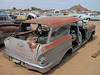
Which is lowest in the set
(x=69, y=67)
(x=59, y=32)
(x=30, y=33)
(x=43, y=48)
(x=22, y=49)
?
(x=69, y=67)

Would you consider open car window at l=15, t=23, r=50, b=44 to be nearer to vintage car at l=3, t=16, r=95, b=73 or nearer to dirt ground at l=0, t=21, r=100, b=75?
vintage car at l=3, t=16, r=95, b=73

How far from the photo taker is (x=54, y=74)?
3037mm

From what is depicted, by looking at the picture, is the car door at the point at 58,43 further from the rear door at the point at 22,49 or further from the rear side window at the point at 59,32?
the rear door at the point at 22,49

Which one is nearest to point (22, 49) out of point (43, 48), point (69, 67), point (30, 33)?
point (43, 48)

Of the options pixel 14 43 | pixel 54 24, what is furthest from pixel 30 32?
pixel 54 24

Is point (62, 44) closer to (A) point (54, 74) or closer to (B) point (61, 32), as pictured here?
(B) point (61, 32)

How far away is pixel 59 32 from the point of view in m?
3.49

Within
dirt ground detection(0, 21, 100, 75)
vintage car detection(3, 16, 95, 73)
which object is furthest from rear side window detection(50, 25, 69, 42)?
dirt ground detection(0, 21, 100, 75)

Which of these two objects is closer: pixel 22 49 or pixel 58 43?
pixel 22 49

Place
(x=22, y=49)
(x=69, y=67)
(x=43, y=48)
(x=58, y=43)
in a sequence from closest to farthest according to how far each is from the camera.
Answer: (x=43, y=48) → (x=22, y=49) → (x=58, y=43) → (x=69, y=67)

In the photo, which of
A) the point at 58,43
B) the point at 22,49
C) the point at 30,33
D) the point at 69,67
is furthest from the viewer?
the point at 30,33

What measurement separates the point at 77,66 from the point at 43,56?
1.45 metres

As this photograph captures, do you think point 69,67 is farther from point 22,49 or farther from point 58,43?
point 22,49

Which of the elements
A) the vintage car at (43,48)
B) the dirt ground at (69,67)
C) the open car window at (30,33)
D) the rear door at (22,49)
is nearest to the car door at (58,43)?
the vintage car at (43,48)
